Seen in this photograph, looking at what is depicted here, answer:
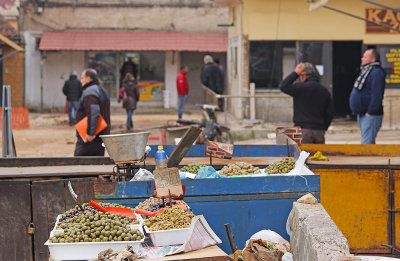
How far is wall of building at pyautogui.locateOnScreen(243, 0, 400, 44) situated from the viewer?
21953 mm

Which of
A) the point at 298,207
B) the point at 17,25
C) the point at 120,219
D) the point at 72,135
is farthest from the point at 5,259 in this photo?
the point at 17,25

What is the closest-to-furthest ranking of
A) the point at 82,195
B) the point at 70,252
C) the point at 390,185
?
the point at 70,252
the point at 82,195
the point at 390,185

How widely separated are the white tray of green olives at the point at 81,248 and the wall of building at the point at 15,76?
86.0 ft

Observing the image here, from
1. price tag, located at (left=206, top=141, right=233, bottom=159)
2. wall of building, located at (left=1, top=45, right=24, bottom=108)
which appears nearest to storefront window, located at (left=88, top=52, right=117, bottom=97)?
wall of building, located at (left=1, top=45, right=24, bottom=108)

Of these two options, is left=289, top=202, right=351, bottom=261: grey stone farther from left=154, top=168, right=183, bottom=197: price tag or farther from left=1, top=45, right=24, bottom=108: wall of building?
left=1, top=45, right=24, bottom=108: wall of building

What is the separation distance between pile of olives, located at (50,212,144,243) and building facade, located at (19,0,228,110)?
24.8 metres

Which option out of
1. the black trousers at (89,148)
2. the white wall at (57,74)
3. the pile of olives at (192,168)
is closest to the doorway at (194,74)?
the white wall at (57,74)

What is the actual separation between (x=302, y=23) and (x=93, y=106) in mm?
12990

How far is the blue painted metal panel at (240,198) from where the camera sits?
22.1ft

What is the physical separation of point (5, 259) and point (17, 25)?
24.4 metres

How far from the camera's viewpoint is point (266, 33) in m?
22.2

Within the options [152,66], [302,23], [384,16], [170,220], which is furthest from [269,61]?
[170,220]

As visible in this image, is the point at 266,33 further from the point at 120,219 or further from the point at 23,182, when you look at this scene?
the point at 120,219

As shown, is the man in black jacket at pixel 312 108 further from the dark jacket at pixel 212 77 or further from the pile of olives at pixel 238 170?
the dark jacket at pixel 212 77
